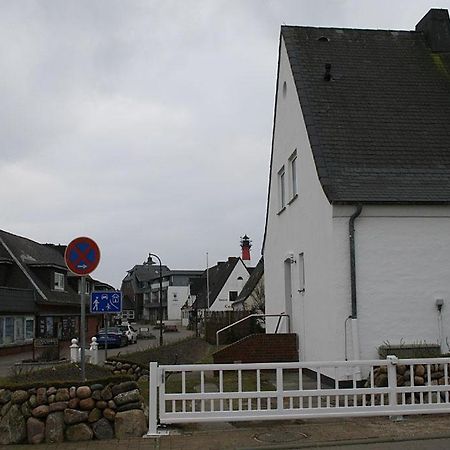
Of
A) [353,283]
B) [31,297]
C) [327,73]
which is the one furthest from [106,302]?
[31,297]

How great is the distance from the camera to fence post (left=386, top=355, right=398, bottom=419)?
9148 millimetres

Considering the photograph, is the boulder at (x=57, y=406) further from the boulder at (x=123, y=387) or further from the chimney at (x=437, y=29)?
the chimney at (x=437, y=29)

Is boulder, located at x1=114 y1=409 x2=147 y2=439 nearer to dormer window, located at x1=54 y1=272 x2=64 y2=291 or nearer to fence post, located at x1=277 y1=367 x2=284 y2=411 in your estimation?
fence post, located at x1=277 y1=367 x2=284 y2=411

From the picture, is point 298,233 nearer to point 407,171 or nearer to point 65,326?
point 407,171

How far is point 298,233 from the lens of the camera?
52.4 feet

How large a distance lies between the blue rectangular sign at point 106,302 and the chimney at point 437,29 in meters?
11.6

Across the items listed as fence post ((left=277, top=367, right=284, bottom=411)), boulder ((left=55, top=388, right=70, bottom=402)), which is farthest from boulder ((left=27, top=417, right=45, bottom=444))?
fence post ((left=277, top=367, right=284, bottom=411))

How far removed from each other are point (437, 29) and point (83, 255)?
13583mm

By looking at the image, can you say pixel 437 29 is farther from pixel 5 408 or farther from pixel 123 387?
pixel 5 408

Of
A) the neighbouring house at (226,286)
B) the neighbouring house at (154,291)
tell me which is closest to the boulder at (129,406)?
the neighbouring house at (226,286)

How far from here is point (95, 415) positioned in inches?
331

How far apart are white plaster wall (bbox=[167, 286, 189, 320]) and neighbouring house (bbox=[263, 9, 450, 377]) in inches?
3344

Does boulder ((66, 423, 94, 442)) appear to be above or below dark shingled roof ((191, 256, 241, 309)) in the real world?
below

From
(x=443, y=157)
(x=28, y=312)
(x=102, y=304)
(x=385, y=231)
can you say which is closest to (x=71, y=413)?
(x=102, y=304)
